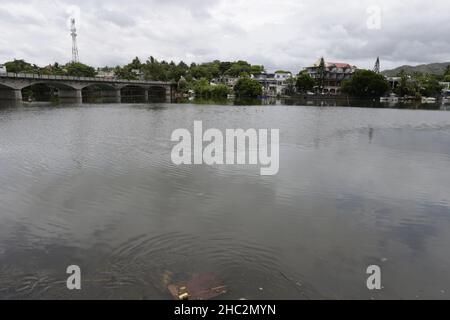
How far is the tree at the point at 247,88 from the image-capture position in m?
139

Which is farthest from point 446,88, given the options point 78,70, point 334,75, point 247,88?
point 78,70

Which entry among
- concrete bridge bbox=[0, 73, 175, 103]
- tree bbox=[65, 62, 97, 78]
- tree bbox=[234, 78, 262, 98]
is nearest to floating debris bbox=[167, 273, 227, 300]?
concrete bridge bbox=[0, 73, 175, 103]

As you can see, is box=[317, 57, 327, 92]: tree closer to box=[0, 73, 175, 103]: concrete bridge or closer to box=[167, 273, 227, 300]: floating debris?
box=[0, 73, 175, 103]: concrete bridge

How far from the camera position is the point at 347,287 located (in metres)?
8.45

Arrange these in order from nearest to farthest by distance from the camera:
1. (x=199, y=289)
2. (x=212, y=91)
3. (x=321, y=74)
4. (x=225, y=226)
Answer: (x=199, y=289), (x=225, y=226), (x=212, y=91), (x=321, y=74)

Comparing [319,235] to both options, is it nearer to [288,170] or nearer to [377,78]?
[288,170]

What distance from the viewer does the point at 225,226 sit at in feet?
38.9

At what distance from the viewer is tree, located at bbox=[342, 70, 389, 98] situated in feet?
436

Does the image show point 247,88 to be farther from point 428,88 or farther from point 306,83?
point 428,88

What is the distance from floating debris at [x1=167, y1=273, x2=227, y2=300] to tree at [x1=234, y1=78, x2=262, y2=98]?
134 meters

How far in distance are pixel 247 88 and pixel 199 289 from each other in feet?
445

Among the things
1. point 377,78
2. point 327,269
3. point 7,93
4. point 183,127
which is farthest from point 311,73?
point 327,269

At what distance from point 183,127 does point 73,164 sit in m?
19.0
